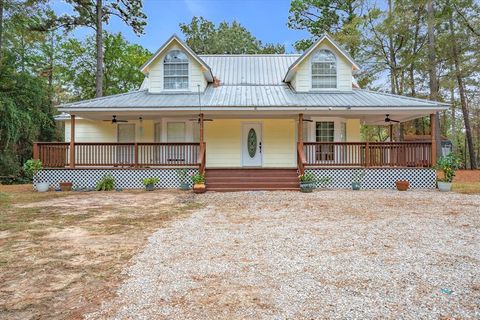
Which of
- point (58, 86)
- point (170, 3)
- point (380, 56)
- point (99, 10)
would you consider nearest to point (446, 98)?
point (380, 56)

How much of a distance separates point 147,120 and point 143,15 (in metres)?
9.56

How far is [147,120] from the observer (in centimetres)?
1534

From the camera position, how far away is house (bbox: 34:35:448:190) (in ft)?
42.1

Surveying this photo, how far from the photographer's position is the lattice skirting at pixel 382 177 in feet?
42.0

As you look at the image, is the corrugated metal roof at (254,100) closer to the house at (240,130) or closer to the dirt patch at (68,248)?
the house at (240,130)

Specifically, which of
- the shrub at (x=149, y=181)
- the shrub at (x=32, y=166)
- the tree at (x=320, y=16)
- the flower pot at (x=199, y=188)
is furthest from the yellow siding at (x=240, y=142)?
the tree at (x=320, y=16)

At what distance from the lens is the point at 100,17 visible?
64.8ft

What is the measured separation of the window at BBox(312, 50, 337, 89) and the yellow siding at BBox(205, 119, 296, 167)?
2.26 meters

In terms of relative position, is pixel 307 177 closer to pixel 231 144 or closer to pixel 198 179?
pixel 198 179

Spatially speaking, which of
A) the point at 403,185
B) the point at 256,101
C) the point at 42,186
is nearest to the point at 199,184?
the point at 256,101

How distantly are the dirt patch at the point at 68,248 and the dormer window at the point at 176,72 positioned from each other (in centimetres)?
706

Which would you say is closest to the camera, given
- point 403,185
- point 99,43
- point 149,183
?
point 403,185

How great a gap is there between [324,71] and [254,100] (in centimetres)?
413

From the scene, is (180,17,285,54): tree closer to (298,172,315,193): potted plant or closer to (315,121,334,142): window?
(315,121,334,142): window
